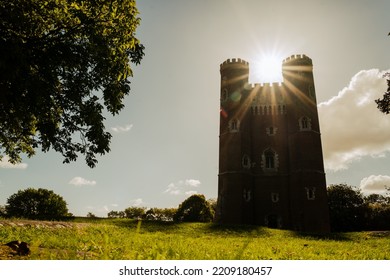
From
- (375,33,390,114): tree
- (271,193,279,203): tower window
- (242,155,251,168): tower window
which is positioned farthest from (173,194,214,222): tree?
(375,33,390,114): tree

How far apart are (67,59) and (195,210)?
4547 cm

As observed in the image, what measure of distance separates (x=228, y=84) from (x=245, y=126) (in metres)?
5.73

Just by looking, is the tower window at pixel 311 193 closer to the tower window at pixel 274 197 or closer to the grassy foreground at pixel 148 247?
the tower window at pixel 274 197

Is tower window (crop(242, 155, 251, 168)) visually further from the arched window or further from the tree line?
the tree line

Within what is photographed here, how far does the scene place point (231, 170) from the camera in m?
36.4

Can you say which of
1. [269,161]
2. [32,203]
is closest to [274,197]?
[269,161]

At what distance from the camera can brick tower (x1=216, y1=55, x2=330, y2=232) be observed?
3494 centimetres

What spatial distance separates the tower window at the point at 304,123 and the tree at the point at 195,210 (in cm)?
2370

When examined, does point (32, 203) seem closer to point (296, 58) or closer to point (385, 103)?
point (296, 58)

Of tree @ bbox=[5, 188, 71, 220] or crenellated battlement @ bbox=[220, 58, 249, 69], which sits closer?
crenellated battlement @ bbox=[220, 58, 249, 69]

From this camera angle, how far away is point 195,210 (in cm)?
5391

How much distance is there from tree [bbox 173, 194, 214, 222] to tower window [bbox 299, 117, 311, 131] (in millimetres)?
23696
